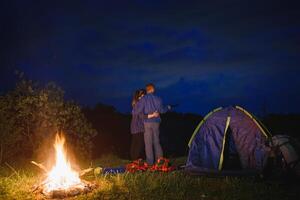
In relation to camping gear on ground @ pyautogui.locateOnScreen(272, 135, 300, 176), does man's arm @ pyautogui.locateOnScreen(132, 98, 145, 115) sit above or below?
above

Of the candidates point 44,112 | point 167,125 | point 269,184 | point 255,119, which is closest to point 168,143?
point 167,125

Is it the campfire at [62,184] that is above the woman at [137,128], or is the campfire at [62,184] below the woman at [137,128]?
below

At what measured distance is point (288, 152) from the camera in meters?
8.35

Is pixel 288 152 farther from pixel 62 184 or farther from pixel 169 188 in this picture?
pixel 62 184

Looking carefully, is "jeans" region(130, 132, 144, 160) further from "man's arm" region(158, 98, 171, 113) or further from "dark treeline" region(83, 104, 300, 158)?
"dark treeline" region(83, 104, 300, 158)

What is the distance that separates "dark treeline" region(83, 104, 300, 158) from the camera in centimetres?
1653

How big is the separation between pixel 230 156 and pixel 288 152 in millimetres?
2883

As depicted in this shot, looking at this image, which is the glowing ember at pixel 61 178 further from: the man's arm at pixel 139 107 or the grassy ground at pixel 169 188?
the man's arm at pixel 139 107

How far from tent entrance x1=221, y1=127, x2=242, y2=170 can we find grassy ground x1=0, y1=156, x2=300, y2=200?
4.92 feet

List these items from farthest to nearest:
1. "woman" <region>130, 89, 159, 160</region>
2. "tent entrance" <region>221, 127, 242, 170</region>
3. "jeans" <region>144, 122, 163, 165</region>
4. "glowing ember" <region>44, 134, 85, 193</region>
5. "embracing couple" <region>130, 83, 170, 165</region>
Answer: "woman" <region>130, 89, 159, 160</region> → "jeans" <region>144, 122, 163, 165</region> → "embracing couple" <region>130, 83, 170, 165</region> → "tent entrance" <region>221, 127, 242, 170</region> → "glowing ember" <region>44, 134, 85, 193</region>

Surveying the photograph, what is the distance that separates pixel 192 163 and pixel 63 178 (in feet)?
12.5

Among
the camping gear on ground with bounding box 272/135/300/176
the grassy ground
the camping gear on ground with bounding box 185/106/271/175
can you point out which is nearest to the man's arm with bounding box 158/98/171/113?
the camping gear on ground with bounding box 185/106/271/175

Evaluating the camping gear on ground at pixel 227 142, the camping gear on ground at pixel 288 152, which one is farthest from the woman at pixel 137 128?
the camping gear on ground at pixel 288 152

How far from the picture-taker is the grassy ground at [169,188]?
7266mm
